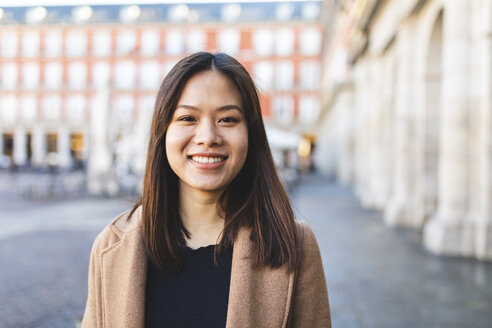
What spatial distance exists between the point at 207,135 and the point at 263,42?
45016mm

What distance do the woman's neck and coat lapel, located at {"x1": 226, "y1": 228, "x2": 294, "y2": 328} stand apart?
157 millimetres

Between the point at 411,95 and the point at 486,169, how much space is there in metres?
3.58

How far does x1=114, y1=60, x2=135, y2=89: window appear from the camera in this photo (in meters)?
46.3

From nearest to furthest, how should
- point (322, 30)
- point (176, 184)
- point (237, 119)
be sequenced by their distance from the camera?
point (237, 119), point (176, 184), point (322, 30)

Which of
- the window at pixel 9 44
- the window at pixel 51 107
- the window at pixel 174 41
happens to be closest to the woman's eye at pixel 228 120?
the window at pixel 174 41

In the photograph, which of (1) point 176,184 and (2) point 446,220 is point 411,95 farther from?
(1) point 176,184

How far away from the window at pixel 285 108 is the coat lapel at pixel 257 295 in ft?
141

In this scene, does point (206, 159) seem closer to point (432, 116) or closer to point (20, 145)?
point (432, 116)

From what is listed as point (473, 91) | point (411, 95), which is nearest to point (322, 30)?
point (411, 95)

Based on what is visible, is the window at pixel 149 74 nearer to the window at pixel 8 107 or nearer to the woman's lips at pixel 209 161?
the window at pixel 8 107

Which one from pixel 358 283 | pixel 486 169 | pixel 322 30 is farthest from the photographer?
pixel 322 30

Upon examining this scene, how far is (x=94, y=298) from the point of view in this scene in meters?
1.36

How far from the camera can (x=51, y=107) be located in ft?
155

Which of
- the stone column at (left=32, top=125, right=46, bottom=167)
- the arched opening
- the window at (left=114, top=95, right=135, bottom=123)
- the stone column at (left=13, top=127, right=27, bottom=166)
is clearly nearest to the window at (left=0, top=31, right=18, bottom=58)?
the stone column at (left=13, top=127, right=27, bottom=166)
